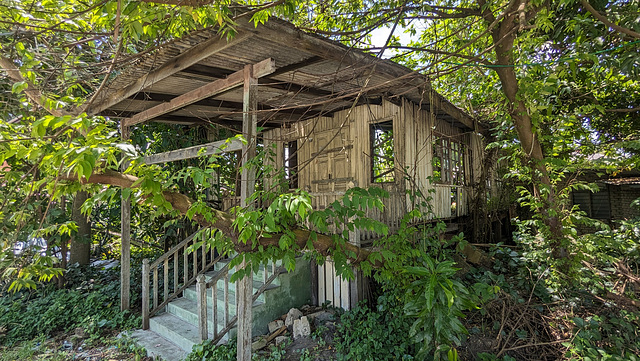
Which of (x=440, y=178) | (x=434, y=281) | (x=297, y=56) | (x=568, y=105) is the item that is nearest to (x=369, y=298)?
(x=434, y=281)

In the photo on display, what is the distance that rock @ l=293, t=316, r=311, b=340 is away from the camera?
4500 mm

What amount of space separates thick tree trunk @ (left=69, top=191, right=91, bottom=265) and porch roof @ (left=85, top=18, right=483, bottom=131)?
256 cm

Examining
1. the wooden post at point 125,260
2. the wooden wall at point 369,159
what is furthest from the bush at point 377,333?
the wooden post at point 125,260

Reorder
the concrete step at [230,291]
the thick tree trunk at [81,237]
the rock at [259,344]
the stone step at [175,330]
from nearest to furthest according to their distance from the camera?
the rock at [259,344]
the stone step at [175,330]
the concrete step at [230,291]
the thick tree trunk at [81,237]

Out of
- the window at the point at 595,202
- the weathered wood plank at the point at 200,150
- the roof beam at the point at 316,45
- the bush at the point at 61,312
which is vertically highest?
the roof beam at the point at 316,45

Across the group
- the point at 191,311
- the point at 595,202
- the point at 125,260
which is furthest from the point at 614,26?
the point at 595,202

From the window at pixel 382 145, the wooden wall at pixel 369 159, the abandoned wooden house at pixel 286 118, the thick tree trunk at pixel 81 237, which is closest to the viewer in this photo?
the abandoned wooden house at pixel 286 118

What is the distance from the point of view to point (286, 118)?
7.15 m

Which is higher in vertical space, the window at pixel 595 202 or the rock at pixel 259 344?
the window at pixel 595 202

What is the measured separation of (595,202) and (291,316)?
1326 centimetres

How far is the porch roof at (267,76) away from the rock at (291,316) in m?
2.89

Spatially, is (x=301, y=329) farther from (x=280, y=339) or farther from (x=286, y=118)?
(x=286, y=118)

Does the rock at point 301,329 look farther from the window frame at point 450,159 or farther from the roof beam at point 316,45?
the window frame at point 450,159

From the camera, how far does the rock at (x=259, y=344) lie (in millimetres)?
4277
